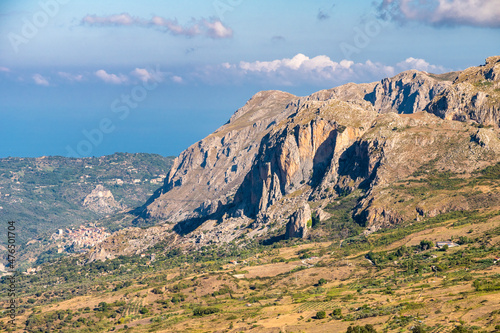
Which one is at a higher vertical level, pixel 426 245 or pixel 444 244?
pixel 426 245

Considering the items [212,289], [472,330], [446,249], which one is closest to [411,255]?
[446,249]

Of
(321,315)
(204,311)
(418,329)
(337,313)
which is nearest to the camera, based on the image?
(418,329)

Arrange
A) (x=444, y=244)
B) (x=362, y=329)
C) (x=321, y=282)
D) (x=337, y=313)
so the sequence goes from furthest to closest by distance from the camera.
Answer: (x=444, y=244), (x=321, y=282), (x=337, y=313), (x=362, y=329)

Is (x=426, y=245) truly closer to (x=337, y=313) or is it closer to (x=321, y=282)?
(x=321, y=282)

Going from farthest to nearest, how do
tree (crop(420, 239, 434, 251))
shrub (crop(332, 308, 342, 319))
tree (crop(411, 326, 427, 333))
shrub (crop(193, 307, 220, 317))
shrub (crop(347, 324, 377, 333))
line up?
tree (crop(420, 239, 434, 251)) → shrub (crop(193, 307, 220, 317)) → shrub (crop(332, 308, 342, 319)) → shrub (crop(347, 324, 377, 333)) → tree (crop(411, 326, 427, 333))

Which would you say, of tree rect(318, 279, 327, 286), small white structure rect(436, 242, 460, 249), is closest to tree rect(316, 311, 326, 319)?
tree rect(318, 279, 327, 286)

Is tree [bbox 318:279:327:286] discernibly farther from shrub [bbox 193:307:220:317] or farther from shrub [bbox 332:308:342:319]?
shrub [bbox 332:308:342:319]

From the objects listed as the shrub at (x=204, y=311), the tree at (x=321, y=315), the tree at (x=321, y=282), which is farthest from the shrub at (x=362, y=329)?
the tree at (x=321, y=282)

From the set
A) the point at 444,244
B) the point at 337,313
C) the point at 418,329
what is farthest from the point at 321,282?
the point at 418,329

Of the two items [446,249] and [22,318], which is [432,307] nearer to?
[446,249]

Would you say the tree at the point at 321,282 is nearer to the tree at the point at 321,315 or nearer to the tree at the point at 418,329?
the tree at the point at 321,315

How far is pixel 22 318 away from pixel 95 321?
75.0 ft

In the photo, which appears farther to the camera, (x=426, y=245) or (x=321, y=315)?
(x=426, y=245)

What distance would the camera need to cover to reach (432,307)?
118688mm
